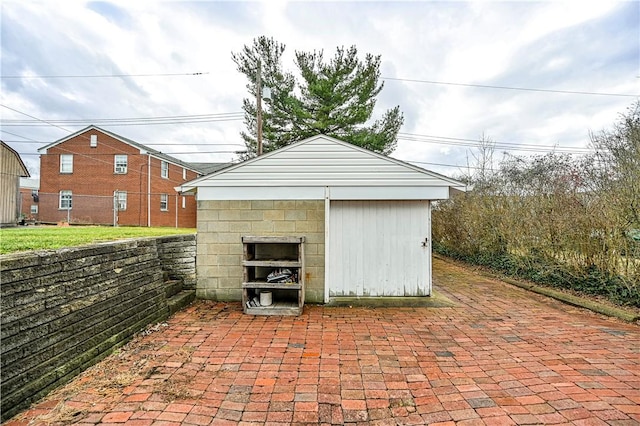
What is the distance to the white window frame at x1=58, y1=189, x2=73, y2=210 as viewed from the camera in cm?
1934

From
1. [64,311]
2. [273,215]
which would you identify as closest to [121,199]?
[273,215]

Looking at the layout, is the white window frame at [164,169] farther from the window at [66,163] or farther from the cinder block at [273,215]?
the cinder block at [273,215]

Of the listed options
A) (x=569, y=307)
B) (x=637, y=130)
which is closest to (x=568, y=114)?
(x=637, y=130)

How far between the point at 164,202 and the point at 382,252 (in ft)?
65.1

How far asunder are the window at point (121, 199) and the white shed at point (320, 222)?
57.4ft

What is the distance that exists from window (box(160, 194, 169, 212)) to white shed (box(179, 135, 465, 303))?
17793mm

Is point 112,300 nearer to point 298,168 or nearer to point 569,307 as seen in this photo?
point 298,168

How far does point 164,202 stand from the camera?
2120 centimetres

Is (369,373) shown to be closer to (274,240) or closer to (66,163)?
(274,240)

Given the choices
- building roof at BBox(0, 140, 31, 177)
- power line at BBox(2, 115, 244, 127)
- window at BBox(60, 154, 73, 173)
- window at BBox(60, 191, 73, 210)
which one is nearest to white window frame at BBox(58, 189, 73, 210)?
window at BBox(60, 191, 73, 210)

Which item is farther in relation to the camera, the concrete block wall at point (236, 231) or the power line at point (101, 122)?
the power line at point (101, 122)

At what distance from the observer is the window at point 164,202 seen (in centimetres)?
2098

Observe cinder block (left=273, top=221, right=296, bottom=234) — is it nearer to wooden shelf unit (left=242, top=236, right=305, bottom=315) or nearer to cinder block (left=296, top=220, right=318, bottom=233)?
cinder block (left=296, top=220, right=318, bottom=233)

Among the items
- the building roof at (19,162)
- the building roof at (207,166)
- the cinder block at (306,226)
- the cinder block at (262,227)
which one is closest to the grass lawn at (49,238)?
the cinder block at (262,227)
